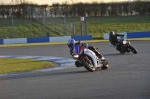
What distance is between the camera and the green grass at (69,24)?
149 feet

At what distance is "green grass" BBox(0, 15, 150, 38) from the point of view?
4547 cm

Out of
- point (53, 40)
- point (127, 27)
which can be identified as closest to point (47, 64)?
point (53, 40)

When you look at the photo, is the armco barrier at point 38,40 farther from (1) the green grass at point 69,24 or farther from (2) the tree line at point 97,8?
(2) the tree line at point 97,8

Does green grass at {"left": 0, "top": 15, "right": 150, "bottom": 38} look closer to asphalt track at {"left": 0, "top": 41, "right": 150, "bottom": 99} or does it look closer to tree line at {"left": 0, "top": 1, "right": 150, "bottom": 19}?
tree line at {"left": 0, "top": 1, "right": 150, "bottom": 19}

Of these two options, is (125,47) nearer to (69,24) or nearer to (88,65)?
(88,65)

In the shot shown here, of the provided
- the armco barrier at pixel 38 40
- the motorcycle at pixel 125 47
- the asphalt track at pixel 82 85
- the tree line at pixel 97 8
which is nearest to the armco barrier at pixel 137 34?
the armco barrier at pixel 38 40

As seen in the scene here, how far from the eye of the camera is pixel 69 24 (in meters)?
45.4

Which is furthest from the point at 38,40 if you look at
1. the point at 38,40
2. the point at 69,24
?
the point at 69,24

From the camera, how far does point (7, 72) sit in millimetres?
15273

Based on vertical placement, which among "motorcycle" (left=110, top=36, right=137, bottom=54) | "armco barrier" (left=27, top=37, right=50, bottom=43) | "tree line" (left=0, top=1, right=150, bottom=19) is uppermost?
"tree line" (left=0, top=1, right=150, bottom=19)

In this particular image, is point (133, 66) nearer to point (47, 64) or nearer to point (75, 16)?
point (47, 64)

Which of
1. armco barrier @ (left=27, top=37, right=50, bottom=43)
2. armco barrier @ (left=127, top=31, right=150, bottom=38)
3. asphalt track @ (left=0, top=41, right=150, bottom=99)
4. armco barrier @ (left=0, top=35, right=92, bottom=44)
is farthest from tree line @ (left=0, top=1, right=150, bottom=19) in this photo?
asphalt track @ (left=0, top=41, right=150, bottom=99)

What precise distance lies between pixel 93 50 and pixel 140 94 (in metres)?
6.38

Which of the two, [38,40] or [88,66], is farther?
[38,40]
